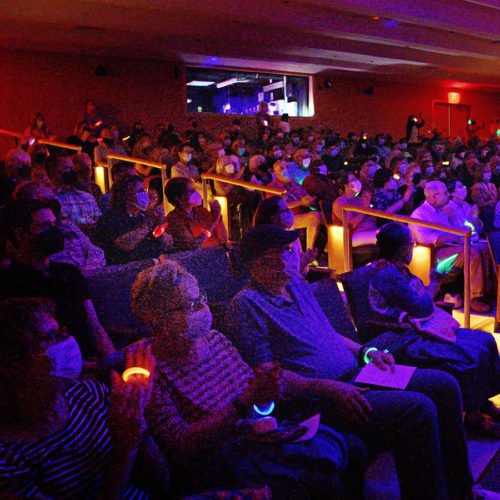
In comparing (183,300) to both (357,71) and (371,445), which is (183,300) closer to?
(371,445)

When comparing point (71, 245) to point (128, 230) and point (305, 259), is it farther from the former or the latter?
point (305, 259)

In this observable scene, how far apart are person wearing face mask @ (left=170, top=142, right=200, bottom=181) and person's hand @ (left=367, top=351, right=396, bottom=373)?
4.57 meters

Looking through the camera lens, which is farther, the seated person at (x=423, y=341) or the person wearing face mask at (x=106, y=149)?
the person wearing face mask at (x=106, y=149)

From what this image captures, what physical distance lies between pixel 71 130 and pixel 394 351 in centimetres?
1085

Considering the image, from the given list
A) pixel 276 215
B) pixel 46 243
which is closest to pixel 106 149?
pixel 276 215

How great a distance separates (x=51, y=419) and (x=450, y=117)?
21.2m

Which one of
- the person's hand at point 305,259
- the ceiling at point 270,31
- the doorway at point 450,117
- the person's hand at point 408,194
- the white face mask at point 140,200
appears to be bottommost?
the person's hand at point 305,259

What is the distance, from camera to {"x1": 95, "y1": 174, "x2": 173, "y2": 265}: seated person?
3068mm

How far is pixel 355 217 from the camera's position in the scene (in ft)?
15.5

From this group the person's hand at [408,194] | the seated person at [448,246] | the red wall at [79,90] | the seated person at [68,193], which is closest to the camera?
the seated person at [68,193]

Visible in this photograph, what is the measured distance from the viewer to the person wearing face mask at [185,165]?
20.9 ft

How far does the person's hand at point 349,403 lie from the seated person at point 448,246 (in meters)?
2.53

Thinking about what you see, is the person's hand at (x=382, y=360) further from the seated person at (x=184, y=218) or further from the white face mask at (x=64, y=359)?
the seated person at (x=184, y=218)

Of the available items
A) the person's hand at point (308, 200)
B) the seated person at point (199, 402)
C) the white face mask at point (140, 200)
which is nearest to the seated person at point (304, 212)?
the person's hand at point (308, 200)
